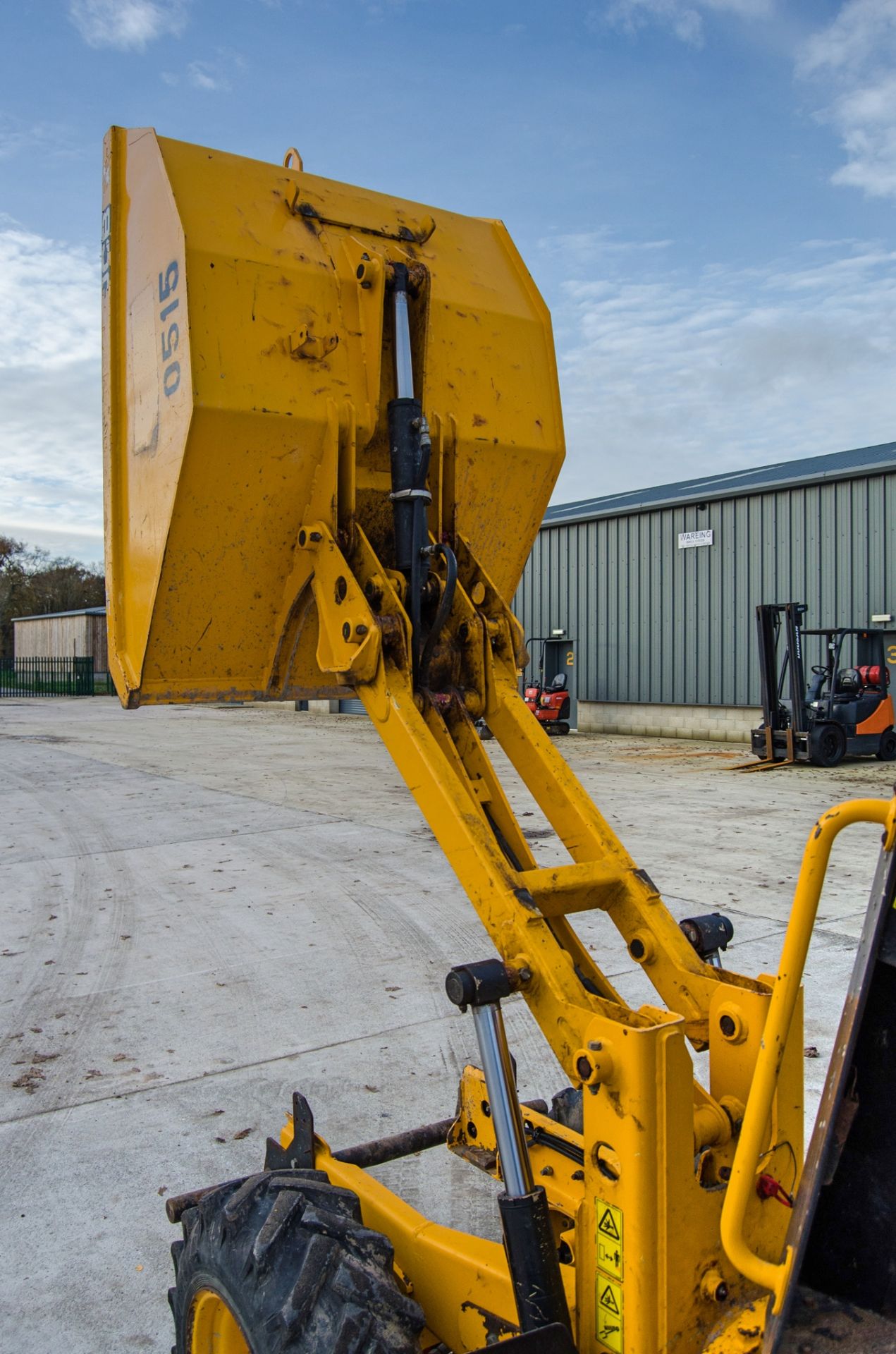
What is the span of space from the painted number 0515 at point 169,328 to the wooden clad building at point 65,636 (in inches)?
1825

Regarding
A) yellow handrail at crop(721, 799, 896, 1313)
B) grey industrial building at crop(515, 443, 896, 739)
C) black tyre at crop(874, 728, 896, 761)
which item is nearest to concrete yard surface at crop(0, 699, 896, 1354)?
yellow handrail at crop(721, 799, 896, 1313)

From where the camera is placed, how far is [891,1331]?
157cm

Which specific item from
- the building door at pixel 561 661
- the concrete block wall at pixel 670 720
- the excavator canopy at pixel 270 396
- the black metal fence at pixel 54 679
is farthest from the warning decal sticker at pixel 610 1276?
the black metal fence at pixel 54 679

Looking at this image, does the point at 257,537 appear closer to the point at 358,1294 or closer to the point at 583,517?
the point at 358,1294

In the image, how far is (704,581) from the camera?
21922mm

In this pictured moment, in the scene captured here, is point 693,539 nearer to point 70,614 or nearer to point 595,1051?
point 595,1051

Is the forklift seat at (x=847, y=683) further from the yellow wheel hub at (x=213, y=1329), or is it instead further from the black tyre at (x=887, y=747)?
the yellow wheel hub at (x=213, y=1329)

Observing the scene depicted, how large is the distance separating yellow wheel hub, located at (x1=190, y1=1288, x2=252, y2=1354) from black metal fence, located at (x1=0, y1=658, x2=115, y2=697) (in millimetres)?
41709

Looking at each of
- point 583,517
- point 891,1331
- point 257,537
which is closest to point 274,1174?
point 891,1331

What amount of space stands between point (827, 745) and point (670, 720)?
6569 mm

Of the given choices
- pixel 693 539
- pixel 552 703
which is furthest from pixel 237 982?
pixel 693 539

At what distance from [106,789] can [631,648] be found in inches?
532

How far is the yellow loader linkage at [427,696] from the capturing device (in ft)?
6.20

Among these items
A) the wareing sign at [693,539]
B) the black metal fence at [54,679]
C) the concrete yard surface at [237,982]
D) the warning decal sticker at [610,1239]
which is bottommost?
the concrete yard surface at [237,982]
